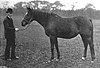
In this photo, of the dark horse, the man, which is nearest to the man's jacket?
the man

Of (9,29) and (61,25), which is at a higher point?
(61,25)

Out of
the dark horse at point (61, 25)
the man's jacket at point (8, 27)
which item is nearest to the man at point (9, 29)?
the man's jacket at point (8, 27)

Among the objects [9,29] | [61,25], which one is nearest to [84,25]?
[61,25]

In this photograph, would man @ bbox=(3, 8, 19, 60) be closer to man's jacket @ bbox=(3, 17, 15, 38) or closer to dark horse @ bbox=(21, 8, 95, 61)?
man's jacket @ bbox=(3, 17, 15, 38)

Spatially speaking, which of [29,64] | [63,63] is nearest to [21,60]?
[29,64]

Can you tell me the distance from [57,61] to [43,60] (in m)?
0.67

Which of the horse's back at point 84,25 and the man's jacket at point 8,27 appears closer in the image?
the man's jacket at point 8,27

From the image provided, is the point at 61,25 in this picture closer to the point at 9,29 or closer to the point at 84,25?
the point at 84,25

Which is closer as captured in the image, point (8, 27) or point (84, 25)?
point (8, 27)

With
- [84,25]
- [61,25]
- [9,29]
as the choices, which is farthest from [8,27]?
[84,25]

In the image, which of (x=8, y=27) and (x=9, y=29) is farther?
(x=9, y=29)

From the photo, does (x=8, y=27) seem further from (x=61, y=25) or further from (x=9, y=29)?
(x=61, y=25)

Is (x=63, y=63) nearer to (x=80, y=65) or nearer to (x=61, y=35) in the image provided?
(x=80, y=65)

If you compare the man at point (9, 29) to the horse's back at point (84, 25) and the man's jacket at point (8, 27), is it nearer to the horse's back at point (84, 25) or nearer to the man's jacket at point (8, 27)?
the man's jacket at point (8, 27)
